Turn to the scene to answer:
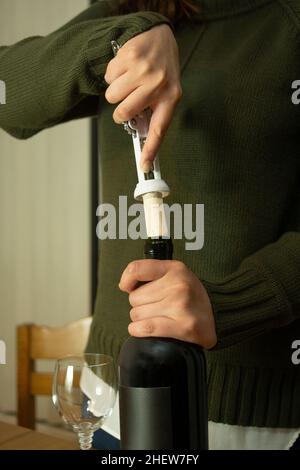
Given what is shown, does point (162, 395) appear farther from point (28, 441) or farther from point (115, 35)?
point (28, 441)

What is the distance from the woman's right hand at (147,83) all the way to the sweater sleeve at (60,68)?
1.2 inches

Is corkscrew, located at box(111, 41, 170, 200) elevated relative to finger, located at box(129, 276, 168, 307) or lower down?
elevated

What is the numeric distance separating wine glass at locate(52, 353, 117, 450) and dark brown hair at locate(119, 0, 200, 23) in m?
0.44

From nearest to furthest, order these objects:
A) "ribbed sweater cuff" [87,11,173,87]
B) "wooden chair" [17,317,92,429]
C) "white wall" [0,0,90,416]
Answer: "ribbed sweater cuff" [87,11,173,87] → "wooden chair" [17,317,92,429] → "white wall" [0,0,90,416]

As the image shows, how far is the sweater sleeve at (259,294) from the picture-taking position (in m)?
0.52

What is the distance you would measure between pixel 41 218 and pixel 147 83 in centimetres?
179

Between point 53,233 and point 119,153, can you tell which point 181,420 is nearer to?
point 119,153

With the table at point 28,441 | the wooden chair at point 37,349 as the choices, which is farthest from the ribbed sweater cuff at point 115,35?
the wooden chair at point 37,349

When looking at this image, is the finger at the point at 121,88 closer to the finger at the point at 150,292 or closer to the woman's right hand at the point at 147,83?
the woman's right hand at the point at 147,83

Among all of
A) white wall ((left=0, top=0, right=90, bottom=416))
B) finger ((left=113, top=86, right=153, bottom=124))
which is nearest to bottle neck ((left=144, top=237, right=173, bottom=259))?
finger ((left=113, top=86, right=153, bottom=124))

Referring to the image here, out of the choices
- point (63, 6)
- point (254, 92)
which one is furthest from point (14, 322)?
point (254, 92)

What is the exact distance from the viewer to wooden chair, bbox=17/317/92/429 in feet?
4.25

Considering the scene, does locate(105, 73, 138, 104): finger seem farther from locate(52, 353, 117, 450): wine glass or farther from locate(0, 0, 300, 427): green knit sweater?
locate(52, 353, 117, 450): wine glass

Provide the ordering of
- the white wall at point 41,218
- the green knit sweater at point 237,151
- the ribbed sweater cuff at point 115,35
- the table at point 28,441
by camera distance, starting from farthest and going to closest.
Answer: the white wall at point 41,218 → the table at point 28,441 → the green knit sweater at point 237,151 → the ribbed sweater cuff at point 115,35
